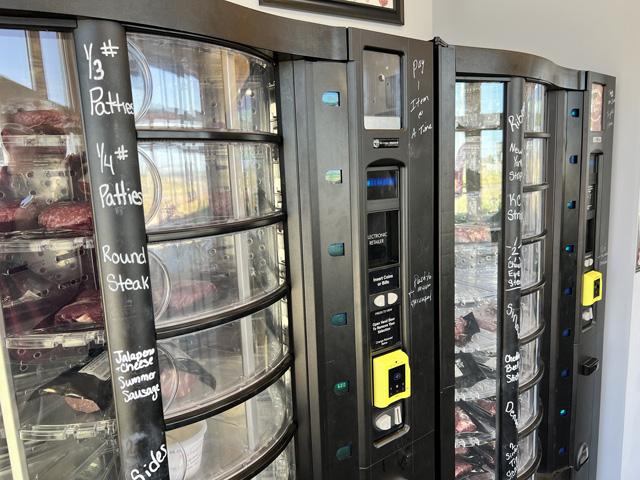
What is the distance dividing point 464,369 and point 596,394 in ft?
3.31

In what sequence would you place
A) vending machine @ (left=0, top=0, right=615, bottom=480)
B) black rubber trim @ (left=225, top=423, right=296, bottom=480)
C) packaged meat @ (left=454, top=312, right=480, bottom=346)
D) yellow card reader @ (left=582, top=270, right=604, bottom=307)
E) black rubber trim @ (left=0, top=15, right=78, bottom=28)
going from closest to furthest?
black rubber trim @ (left=0, top=15, right=78, bottom=28), vending machine @ (left=0, top=0, right=615, bottom=480), black rubber trim @ (left=225, top=423, right=296, bottom=480), packaged meat @ (left=454, top=312, right=480, bottom=346), yellow card reader @ (left=582, top=270, right=604, bottom=307)

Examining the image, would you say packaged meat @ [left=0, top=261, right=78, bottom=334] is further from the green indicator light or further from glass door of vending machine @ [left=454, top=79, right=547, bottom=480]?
glass door of vending machine @ [left=454, top=79, right=547, bottom=480]

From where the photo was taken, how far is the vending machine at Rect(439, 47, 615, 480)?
1.80 m

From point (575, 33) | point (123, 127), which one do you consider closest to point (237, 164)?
point (123, 127)

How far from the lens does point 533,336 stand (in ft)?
7.11

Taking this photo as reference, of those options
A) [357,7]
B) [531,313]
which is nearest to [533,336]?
[531,313]

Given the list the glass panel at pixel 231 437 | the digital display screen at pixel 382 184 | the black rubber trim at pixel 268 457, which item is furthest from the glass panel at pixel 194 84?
the black rubber trim at pixel 268 457

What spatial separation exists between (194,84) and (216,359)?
27.9 inches

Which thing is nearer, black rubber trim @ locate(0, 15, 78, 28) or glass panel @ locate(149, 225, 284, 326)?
black rubber trim @ locate(0, 15, 78, 28)

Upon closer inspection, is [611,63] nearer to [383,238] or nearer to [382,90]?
[382,90]

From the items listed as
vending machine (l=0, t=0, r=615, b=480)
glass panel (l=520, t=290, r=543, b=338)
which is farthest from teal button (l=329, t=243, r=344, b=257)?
glass panel (l=520, t=290, r=543, b=338)

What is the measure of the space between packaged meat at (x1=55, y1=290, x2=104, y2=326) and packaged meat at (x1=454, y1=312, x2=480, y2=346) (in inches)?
53.6

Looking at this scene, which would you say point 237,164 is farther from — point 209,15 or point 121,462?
point 121,462

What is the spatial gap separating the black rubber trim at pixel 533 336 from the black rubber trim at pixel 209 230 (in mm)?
1299
